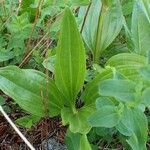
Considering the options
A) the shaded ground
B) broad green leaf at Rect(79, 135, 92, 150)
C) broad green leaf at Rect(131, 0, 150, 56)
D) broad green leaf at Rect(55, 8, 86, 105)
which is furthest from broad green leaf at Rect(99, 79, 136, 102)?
broad green leaf at Rect(131, 0, 150, 56)

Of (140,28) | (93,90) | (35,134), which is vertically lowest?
(35,134)

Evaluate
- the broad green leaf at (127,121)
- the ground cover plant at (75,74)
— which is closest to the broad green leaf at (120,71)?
the ground cover plant at (75,74)

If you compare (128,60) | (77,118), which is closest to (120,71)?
(128,60)

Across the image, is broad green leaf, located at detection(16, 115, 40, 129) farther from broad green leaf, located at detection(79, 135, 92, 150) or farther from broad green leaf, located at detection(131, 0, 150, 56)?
broad green leaf, located at detection(131, 0, 150, 56)

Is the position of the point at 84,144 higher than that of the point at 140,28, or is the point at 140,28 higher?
the point at 140,28

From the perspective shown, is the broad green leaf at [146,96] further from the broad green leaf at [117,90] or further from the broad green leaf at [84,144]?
the broad green leaf at [84,144]

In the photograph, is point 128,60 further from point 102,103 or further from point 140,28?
point 102,103
